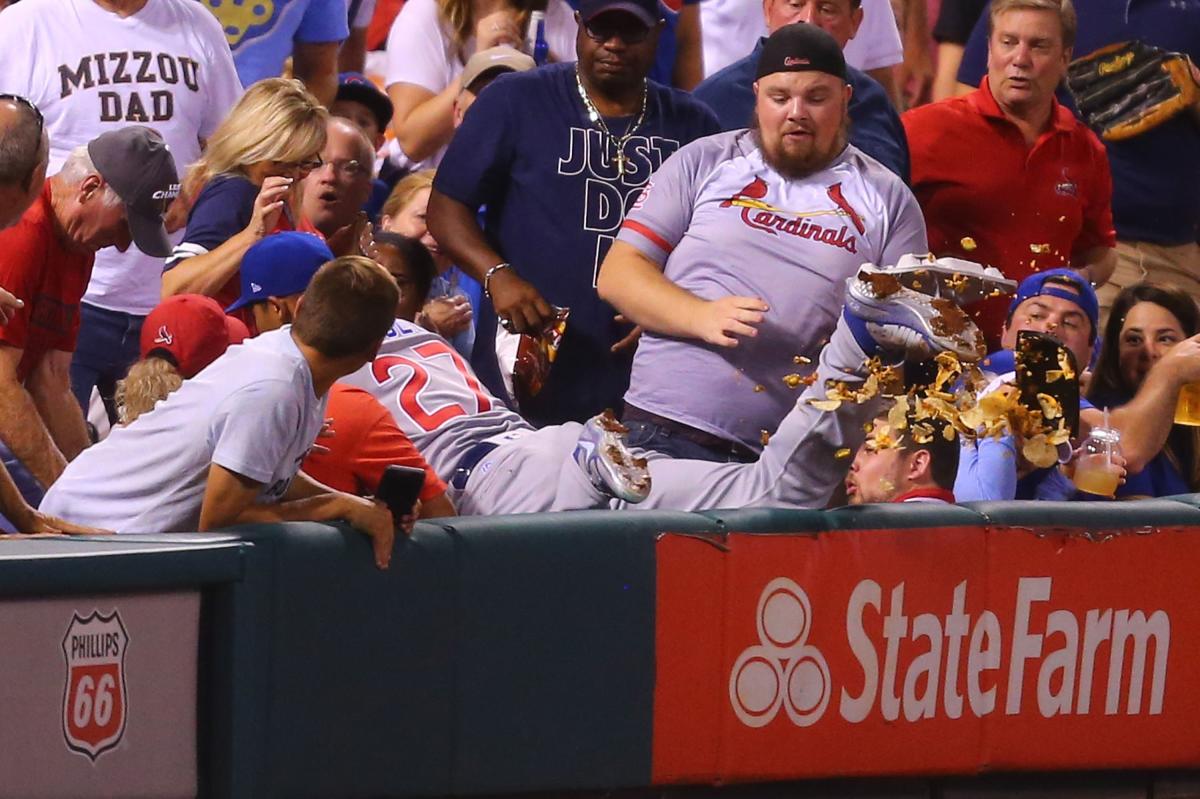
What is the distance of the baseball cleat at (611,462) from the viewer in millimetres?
5754

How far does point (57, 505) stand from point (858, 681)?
6.78 feet

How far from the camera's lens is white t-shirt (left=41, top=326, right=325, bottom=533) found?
488 cm

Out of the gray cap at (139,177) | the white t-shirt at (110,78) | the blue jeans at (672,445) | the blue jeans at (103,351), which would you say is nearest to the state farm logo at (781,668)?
the blue jeans at (672,445)

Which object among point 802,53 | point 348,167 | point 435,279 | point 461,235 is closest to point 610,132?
point 461,235

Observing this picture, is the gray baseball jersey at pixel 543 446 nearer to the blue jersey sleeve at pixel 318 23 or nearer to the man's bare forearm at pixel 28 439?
the man's bare forearm at pixel 28 439

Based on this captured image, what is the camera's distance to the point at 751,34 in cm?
855

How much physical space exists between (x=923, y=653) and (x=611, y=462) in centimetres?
96

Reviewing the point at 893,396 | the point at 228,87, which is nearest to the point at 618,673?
the point at 893,396

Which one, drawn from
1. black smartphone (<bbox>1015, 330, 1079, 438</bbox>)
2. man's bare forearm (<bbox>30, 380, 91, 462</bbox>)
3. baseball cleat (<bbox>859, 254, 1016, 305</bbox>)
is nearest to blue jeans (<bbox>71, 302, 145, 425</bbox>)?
man's bare forearm (<bbox>30, 380, 91, 462</bbox>)

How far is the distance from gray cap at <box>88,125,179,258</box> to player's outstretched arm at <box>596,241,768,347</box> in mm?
1318

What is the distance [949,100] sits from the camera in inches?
302

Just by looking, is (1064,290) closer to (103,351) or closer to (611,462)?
(611,462)

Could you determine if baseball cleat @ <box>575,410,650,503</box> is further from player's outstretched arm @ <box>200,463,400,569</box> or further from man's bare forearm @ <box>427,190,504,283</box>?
man's bare forearm @ <box>427,190,504,283</box>

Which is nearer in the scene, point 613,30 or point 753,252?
point 753,252
